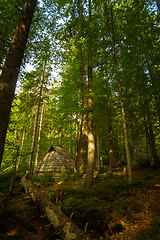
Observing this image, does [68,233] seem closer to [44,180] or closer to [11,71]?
[11,71]

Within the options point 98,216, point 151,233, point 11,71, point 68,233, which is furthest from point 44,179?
point 11,71

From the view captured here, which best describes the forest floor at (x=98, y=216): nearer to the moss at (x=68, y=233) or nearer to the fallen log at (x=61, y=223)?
the fallen log at (x=61, y=223)

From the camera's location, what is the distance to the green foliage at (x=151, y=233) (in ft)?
11.4

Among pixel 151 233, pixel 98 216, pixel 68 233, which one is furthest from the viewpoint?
pixel 98 216

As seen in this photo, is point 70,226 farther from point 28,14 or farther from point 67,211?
point 28,14

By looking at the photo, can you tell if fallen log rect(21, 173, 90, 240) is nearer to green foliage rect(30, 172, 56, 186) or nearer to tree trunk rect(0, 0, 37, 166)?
tree trunk rect(0, 0, 37, 166)

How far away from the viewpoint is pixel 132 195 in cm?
619

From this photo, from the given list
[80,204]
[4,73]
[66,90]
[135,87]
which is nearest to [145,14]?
[135,87]

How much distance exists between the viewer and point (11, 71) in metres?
4.06

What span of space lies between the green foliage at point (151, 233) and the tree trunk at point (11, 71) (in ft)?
15.4

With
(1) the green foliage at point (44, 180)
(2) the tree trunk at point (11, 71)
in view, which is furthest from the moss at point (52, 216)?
(1) the green foliage at point (44, 180)

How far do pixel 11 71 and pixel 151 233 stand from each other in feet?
21.7

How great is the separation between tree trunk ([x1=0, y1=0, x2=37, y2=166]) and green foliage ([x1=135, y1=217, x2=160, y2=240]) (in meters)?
4.71

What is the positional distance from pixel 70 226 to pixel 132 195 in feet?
13.0
